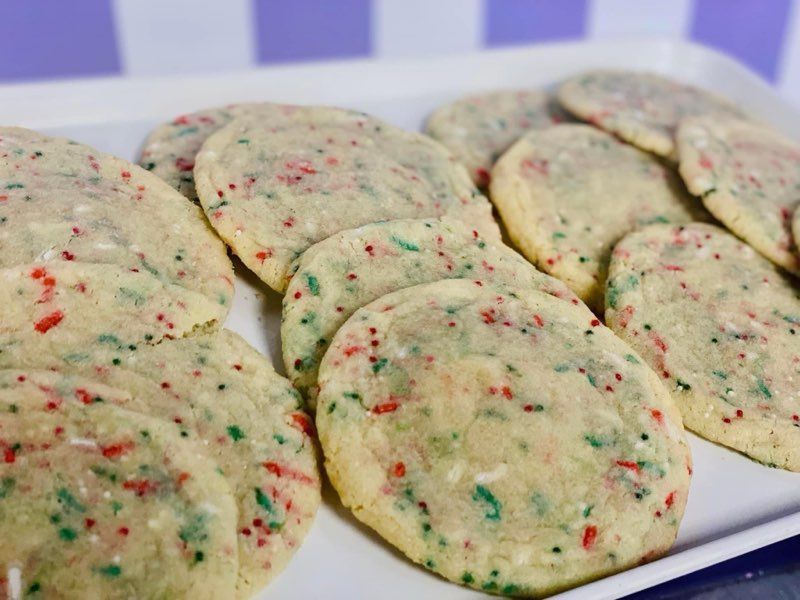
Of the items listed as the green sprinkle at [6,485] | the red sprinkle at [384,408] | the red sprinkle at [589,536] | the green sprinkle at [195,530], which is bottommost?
the red sprinkle at [589,536]

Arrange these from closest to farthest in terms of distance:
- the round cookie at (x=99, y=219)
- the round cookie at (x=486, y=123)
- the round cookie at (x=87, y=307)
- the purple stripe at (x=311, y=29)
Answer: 1. the round cookie at (x=87, y=307)
2. the round cookie at (x=99, y=219)
3. the round cookie at (x=486, y=123)
4. the purple stripe at (x=311, y=29)

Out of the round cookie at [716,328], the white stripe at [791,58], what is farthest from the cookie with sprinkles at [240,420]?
the white stripe at [791,58]

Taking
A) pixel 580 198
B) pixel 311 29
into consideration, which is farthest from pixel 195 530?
pixel 311 29

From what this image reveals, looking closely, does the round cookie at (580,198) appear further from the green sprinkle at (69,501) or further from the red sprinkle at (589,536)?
the green sprinkle at (69,501)

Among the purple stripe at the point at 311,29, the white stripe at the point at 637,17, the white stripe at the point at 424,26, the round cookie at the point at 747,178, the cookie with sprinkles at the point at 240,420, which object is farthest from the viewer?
the white stripe at the point at 637,17

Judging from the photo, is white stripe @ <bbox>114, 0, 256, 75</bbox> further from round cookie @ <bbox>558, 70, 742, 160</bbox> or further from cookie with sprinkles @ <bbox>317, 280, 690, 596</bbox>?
cookie with sprinkles @ <bbox>317, 280, 690, 596</bbox>
